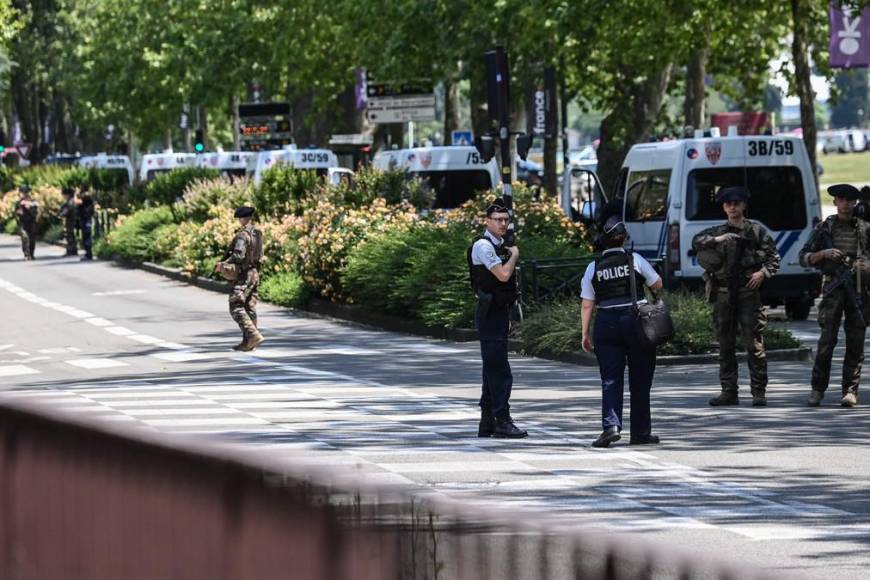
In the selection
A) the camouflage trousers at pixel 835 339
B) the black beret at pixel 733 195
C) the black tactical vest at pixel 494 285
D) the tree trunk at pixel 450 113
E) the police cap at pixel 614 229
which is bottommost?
the camouflage trousers at pixel 835 339

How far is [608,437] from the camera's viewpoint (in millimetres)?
13367

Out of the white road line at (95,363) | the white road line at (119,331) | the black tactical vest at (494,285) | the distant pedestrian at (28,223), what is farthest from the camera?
the distant pedestrian at (28,223)

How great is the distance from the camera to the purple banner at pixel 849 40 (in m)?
27.8

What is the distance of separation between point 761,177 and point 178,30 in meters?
36.9

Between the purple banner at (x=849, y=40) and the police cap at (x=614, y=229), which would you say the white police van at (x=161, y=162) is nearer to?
the purple banner at (x=849, y=40)

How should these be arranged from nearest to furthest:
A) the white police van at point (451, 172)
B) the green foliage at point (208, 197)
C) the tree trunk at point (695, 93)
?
the white police van at point (451, 172), the green foliage at point (208, 197), the tree trunk at point (695, 93)

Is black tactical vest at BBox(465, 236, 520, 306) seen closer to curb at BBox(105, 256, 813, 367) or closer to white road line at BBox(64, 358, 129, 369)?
curb at BBox(105, 256, 813, 367)

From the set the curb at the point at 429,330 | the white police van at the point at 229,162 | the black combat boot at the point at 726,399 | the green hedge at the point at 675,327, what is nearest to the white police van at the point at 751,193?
the green hedge at the point at 675,327

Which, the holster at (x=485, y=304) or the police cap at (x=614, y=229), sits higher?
the police cap at (x=614, y=229)

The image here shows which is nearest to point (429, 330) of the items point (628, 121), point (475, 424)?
point (475, 424)

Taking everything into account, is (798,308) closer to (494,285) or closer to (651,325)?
(494,285)

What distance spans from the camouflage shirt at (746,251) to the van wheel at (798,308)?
35.1ft

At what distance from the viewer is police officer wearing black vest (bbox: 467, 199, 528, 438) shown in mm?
13977

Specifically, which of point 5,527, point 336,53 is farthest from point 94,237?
point 5,527
